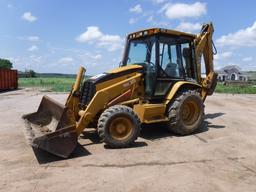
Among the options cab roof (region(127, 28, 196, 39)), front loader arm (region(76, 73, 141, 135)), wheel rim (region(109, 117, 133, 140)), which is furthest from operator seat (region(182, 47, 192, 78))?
wheel rim (region(109, 117, 133, 140))

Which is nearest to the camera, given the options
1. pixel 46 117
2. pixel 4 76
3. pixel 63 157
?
pixel 63 157

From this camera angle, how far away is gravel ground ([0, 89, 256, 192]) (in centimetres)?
502

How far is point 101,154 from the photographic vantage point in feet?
21.6

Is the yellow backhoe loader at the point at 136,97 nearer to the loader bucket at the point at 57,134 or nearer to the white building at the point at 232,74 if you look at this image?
the loader bucket at the point at 57,134

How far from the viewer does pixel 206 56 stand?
33.3ft

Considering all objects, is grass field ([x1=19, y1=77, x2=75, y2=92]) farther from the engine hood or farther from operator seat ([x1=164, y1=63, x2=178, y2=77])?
the engine hood

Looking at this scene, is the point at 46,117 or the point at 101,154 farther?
the point at 46,117

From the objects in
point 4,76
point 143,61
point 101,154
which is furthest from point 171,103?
point 4,76

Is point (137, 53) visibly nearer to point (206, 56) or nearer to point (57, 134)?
point (206, 56)

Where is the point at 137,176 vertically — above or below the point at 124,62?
below

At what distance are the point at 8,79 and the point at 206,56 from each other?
81.1 ft

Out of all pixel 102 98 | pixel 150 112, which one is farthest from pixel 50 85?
pixel 102 98

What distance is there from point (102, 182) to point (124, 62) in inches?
180

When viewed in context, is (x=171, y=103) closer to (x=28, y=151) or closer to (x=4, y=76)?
(x=28, y=151)
